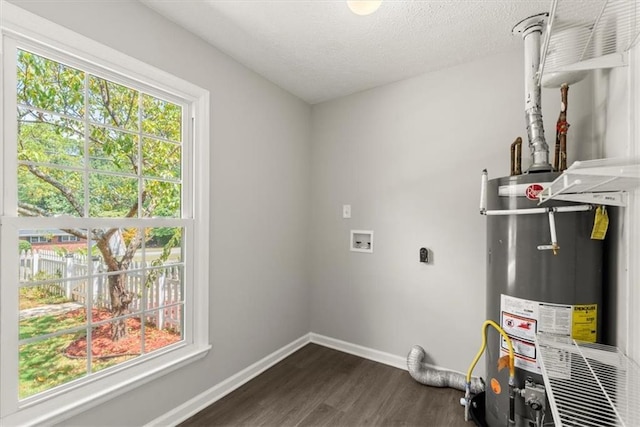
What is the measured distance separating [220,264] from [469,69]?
2414 millimetres

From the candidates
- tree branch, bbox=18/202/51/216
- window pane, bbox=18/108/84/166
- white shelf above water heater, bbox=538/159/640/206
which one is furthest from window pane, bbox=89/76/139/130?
white shelf above water heater, bbox=538/159/640/206

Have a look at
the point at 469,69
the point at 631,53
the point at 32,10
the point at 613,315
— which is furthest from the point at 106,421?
the point at 469,69

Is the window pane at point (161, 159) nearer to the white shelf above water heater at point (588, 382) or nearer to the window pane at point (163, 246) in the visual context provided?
Result: the window pane at point (163, 246)

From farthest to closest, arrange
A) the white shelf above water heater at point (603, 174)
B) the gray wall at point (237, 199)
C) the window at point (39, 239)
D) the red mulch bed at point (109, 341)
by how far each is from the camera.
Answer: the gray wall at point (237, 199), the red mulch bed at point (109, 341), the window at point (39, 239), the white shelf above water heater at point (603, 174)

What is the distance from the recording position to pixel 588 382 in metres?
1.13

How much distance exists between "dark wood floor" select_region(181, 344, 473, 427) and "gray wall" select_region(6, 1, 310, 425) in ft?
0.70

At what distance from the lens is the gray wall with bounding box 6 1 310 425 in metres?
1.54

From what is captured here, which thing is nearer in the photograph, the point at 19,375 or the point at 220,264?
the point at 19,375

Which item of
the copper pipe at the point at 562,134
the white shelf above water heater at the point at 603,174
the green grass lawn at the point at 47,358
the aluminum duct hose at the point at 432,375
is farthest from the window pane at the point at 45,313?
the copper pipe at the point at 562,134

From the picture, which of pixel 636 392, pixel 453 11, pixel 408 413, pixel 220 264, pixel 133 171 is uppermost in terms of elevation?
pixel 453 11

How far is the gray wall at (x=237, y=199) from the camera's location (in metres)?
1.54

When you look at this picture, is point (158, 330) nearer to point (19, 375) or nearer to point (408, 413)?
point (19, 375)

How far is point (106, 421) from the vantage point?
1457 mm

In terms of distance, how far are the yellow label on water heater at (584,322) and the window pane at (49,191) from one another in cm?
247
